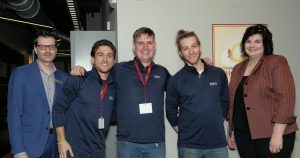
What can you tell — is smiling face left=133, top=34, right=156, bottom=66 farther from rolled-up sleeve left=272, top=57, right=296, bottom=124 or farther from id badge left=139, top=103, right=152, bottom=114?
rolled-up sleeve left=272, top=57, right=296, bottom=124

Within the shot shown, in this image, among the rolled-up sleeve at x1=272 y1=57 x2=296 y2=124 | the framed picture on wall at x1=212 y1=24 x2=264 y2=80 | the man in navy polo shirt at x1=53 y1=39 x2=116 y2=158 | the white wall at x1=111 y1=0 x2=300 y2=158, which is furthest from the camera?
the framed picture on wall at x1=212 y1=24 x2=264 y2=80

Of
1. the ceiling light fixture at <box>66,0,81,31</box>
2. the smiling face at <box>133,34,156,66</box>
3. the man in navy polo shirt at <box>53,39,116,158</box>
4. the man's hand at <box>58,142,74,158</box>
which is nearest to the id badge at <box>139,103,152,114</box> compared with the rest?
the man in navy polo shirt at <box>53,39,116,158</box>

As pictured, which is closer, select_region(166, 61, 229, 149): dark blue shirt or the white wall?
select_region(166, 61, 229, 149): dark blue shirt

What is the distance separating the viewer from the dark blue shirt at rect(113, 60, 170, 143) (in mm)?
2555

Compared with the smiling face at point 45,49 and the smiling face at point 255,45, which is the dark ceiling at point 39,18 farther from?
the smiling face at point 255,45

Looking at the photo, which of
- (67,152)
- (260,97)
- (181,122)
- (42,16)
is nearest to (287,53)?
(260,97)

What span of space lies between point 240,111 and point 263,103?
0.21 metres

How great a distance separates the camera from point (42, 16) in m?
8.00

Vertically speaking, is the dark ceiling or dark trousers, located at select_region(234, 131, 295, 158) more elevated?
the dark ceiling

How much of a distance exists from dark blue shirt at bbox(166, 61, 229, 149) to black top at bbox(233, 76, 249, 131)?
0.41 feet

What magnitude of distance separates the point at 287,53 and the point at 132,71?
1.96 meters

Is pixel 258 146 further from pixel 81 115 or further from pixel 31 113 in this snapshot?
pixel 31 113

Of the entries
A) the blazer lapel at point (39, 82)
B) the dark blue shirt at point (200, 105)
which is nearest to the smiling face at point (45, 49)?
the blazer lapel at point (39, 82)

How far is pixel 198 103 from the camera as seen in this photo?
8.41 ft
